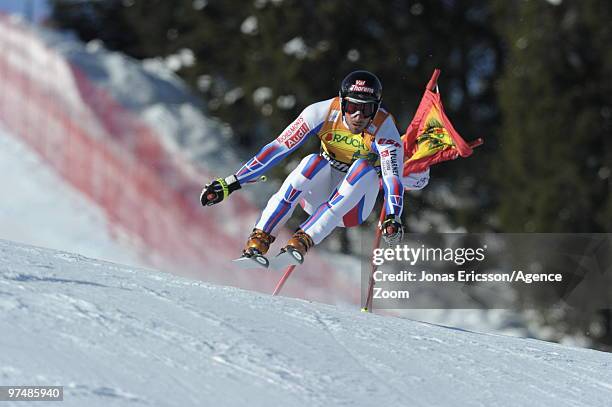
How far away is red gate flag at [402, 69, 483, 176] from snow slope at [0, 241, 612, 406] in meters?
1.94

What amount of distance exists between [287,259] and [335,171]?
79cm

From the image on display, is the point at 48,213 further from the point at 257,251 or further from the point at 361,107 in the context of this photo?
the point at 361,107

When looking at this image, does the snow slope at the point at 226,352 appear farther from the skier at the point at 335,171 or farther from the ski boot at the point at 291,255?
the skier at the point at 335,171

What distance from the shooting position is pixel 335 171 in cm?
867

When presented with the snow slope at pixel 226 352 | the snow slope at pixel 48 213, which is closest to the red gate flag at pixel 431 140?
the snow slope at pixel 226 352

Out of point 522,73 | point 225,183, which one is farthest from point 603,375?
point 522,73

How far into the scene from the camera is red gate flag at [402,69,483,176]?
9.06m

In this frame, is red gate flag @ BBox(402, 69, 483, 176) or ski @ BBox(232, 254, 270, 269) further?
red gate flag @ BBox(402, 69, 483, 176)

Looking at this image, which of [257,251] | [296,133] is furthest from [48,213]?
[257,251]

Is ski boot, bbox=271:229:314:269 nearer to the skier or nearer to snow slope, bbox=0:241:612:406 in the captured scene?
the skier

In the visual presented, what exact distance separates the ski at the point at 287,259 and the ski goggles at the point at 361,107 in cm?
101

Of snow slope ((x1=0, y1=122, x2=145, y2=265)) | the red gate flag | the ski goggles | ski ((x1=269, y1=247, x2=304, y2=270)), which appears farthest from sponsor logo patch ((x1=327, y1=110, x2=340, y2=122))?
snow slope ((x1=0, y1=122, x2=145, y2=265))

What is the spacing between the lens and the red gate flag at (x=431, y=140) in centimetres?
906

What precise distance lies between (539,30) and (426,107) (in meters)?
7.66
